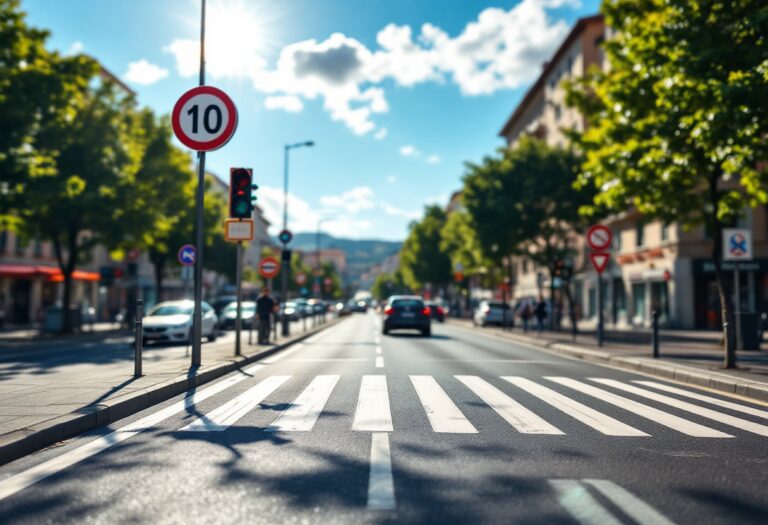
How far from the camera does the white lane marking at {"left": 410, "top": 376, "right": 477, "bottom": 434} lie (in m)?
5.86

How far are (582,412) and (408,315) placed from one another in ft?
59.0

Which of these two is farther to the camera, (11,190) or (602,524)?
(11,190)

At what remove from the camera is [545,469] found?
4.45 meters

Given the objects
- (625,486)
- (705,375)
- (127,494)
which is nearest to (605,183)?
(705,375)

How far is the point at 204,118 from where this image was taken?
9828mm

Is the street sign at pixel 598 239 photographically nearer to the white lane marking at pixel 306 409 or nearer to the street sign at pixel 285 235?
the white lane marking at pixel 306 409

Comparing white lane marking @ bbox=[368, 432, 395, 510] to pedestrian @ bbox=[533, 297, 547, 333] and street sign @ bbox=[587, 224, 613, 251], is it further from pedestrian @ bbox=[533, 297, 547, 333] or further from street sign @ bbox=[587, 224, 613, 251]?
pedestrian @ bbox=[533, 297, 547, 333]

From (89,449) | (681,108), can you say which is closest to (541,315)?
(681,108)

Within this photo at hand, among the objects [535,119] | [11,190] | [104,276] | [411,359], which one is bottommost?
[411,359]

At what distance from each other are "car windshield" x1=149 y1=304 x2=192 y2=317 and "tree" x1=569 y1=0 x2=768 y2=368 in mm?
12356

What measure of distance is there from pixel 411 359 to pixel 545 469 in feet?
30.2

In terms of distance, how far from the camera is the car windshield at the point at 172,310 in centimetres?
1972

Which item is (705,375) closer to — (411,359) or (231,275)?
(411,359)

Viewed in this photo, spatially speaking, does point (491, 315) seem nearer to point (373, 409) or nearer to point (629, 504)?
point (373, 409)
